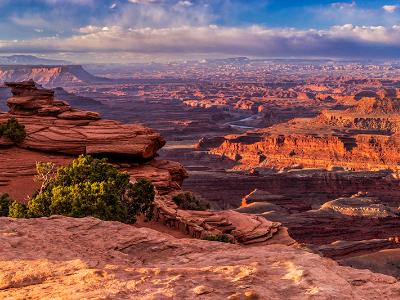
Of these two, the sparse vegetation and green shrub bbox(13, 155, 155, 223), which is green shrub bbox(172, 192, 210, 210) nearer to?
green shrub bbox(13, 155, 155, 223)

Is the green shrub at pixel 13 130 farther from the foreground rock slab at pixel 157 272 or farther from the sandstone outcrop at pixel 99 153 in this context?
the foreground rock slab at pixel 157 272

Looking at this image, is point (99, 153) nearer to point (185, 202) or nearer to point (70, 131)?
point (70, 131)

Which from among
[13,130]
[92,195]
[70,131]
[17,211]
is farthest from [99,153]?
[17,211]

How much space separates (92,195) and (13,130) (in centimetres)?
1877

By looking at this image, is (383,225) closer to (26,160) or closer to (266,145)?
(26,160)

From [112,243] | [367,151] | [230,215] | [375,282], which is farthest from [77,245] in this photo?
[367,151]

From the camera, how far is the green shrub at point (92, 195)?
25.9 metres

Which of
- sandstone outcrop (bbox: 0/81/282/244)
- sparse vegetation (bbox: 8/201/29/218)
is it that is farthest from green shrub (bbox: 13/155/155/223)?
sandstone outcrop (bbox: 0/81/282/244)

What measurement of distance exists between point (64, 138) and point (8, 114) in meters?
9.17

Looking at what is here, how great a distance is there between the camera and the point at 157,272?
10.9 m

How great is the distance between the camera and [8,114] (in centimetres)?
4769

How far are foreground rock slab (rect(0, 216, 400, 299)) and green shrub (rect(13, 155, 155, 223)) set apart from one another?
10583mm

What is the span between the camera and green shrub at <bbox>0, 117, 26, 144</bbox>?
41562 mm

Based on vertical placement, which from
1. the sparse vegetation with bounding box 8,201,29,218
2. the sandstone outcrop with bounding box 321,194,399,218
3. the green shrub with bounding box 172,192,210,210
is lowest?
the sandstone outcrop with bounding box 321,194,399,218
